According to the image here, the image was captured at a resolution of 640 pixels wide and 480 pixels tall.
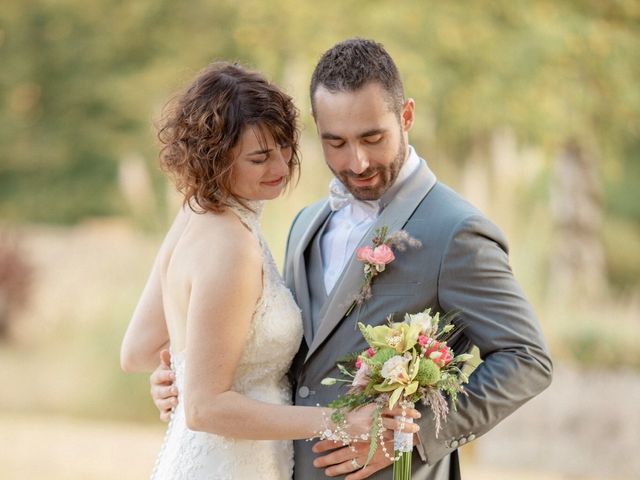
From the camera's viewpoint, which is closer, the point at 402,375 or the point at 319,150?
the point at 402,375

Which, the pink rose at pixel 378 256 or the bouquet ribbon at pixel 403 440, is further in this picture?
the pink rose at pixel 378 256

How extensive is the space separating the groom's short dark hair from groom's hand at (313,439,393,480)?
108cm

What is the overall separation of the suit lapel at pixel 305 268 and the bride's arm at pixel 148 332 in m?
0.48

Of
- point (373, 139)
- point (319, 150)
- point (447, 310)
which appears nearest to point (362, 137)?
point (373, 139)

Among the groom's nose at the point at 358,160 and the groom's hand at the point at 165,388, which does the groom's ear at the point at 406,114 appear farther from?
the groom's hand at the point at 165,388

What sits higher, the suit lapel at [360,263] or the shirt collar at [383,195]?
the shirt collar at [383,195]

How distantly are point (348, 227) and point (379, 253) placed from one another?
1.31 feet

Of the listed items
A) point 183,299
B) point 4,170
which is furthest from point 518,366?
point 4,170

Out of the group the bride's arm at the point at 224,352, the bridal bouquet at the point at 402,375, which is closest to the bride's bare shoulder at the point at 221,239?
the bride's arm at the point at 224,352

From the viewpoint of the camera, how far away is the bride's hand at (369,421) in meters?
2.86

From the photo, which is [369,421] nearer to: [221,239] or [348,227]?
[221,239]

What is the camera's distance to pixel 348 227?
3.50 metres

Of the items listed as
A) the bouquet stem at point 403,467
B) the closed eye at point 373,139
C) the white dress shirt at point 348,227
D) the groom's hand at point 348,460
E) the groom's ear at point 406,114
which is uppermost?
the groom's ear at point 406,114

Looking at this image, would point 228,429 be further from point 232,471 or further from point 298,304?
point 298,304
